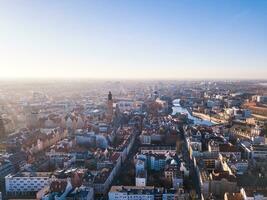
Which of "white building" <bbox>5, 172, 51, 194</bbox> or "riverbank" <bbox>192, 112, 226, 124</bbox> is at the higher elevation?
"white building" <bbox>5, 172, 51, 194</bbox>

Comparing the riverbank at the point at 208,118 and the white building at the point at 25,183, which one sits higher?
the white building at the point at 25,183

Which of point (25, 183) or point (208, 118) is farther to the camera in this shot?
point (208, 118)

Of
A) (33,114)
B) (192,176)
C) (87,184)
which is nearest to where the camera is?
(87,184)

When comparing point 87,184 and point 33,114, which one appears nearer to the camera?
point 87,184

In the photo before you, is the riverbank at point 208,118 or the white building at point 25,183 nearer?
the white building at point 25,183

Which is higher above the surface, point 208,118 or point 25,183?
point 25,183

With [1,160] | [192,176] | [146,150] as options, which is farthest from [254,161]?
[1,160]

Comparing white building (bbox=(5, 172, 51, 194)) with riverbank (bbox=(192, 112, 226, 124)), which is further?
riverbank (bbox=(192, 112, 226, 124))

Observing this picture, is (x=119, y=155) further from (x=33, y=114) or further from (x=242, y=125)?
(x=242, y=125)

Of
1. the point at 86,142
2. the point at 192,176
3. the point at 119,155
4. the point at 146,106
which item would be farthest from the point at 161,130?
the point at 146,106

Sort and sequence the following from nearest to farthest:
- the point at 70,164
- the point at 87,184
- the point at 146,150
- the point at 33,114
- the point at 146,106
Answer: the point at 87,184 < the point at 70,164 < the point at 146,150 < the point at 33,114 < the point at 146,106

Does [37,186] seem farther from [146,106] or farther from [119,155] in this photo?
[146,106]
